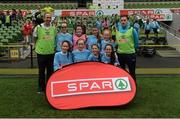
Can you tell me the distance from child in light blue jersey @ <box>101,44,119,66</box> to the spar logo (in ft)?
1.83

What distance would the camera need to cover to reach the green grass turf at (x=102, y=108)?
8.20m

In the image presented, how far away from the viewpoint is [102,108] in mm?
8539

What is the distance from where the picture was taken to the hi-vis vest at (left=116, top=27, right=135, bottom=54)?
31.8 ft

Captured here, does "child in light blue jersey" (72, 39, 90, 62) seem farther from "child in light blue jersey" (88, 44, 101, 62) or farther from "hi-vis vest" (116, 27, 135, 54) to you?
"hi-vis vest" (116, 27, 135, 54)

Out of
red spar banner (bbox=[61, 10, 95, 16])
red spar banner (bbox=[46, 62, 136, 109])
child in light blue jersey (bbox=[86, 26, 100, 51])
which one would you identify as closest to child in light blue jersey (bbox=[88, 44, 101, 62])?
red spar banner (bbox=[46, 62, 136, 109])

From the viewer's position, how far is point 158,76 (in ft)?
42.5

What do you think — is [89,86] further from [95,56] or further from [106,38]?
[106,38]

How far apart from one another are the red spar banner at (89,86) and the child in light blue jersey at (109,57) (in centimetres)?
25

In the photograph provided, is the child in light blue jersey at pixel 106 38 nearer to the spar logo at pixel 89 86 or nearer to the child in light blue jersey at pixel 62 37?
the child in light blue jersey at pixel 62 37

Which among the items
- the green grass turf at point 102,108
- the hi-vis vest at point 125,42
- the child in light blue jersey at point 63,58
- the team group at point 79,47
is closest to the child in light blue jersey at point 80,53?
the team group at point 79,47

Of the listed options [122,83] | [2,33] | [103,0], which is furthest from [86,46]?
[103,0]

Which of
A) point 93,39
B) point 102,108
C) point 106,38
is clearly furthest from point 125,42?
point 102,108

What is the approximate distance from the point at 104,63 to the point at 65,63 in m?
0.75

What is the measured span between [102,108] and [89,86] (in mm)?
479
